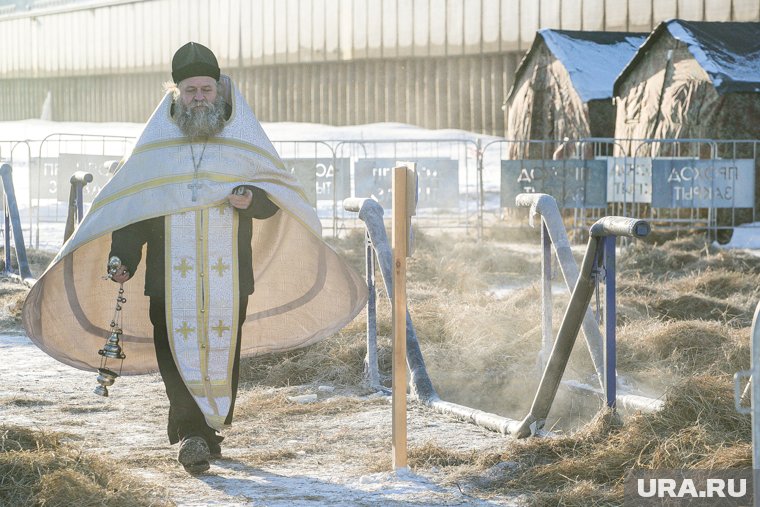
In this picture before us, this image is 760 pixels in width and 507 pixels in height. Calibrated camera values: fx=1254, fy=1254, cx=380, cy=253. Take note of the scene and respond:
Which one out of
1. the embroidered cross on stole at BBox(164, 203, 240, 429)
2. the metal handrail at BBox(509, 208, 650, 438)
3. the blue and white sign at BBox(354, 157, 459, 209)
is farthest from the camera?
the blue and white sign at BBox(354, 157, 459, 209)

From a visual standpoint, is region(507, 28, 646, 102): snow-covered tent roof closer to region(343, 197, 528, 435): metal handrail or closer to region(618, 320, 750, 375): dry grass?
region(618, 320, 750, 375): dry grass

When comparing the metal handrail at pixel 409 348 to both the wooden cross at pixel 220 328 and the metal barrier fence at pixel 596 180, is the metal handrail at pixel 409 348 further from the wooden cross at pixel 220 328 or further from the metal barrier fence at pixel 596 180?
the metal barrier fence at pixel 596 180

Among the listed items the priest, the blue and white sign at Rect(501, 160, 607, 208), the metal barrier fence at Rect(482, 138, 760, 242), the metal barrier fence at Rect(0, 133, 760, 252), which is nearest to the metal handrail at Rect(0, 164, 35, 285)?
the metal barrier fence at Rect(0, 133, 760, 252)

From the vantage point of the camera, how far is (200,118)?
5797mm

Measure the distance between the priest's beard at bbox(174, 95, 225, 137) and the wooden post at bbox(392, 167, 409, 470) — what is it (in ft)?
3.14

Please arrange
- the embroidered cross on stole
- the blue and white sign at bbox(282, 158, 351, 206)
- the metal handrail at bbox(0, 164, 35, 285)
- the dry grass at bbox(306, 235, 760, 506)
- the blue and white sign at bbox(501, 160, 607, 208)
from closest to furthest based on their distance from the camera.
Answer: the dry grass at bbox(306, 235, 760, 506) < the embroidered cross on stole < the metal handrail at bbox(0, 164, 35, 285) < the blue and white sign at bbox(501, 160, 607, 208) < the blue and white sign at bbox(282, 158, 351, 206)

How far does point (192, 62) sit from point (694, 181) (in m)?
12.1

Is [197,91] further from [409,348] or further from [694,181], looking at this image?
[694,181]

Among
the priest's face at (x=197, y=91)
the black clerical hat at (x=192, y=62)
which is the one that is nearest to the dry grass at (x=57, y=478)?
the priest's face at (x=197, y=91)

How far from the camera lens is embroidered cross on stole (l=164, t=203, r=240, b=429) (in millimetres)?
5789

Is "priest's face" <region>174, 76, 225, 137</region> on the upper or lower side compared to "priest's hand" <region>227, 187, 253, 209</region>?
upper

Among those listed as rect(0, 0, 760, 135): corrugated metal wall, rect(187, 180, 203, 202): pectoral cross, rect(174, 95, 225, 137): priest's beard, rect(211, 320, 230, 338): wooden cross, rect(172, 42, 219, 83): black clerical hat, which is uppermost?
rect(0, 0, 760, 135): corrugated metal wall

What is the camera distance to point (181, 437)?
5777 mm

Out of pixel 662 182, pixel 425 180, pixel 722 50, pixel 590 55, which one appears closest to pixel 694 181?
pixel 662 182
